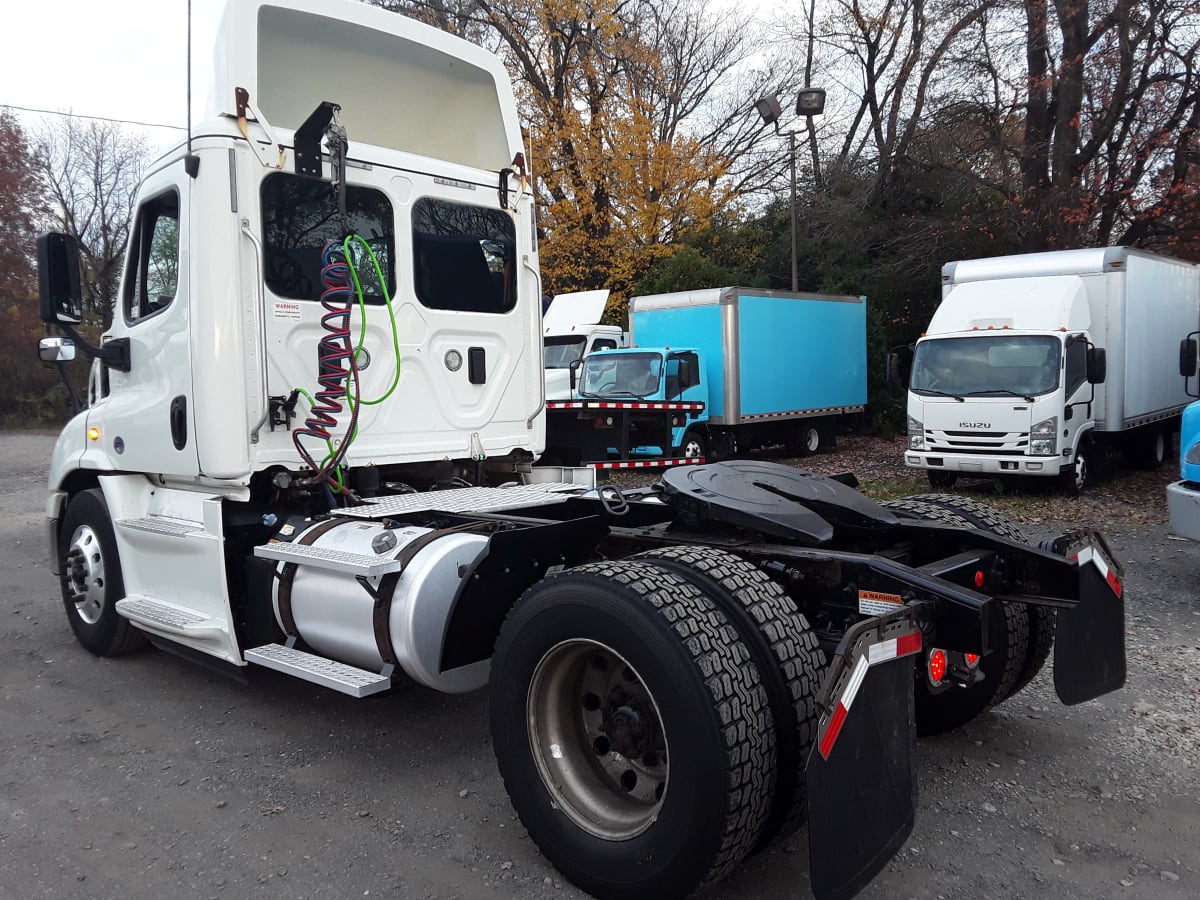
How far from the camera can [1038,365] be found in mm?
11484

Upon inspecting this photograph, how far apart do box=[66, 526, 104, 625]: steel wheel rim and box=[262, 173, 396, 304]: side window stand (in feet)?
7.10

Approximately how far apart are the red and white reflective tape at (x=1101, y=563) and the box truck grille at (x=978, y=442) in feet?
27.2

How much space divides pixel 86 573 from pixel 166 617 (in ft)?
4.09

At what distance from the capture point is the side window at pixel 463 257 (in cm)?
514

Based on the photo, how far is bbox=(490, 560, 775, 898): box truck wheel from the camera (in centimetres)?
256

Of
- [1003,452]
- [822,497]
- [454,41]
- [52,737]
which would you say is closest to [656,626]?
[822,497]

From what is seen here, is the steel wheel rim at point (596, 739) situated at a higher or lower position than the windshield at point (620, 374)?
lower

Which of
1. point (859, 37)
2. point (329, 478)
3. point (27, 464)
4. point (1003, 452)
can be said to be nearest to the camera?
point (329, 478)

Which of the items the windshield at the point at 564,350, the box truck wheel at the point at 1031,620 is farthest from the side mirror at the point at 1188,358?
the windshield at the point at 564,350

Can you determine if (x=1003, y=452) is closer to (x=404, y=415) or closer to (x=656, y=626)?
(x=404, y=415)

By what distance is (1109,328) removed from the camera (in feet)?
40.0

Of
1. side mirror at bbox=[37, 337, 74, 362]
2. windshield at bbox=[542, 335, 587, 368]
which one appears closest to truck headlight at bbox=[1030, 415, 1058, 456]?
windshield at bbox=[542, 335, 587, 368]

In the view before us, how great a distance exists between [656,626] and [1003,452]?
1000cm

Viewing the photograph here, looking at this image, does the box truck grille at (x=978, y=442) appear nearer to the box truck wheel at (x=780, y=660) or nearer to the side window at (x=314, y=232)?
the side window at (x=314, y=232)
